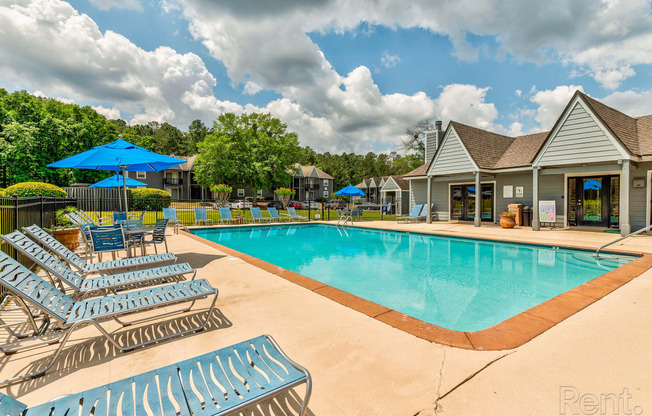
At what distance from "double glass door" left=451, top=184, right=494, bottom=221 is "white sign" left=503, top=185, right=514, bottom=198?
88cm

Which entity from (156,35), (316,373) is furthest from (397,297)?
(156,35)

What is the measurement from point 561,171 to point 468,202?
5.24 meters

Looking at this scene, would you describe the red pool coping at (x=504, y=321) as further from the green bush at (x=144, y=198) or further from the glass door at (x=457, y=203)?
the green bush at (x=144, y=198)

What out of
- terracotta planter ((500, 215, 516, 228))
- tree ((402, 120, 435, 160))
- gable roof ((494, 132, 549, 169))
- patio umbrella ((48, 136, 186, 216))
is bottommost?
terracotta planter ((500, 215, 516, 228))

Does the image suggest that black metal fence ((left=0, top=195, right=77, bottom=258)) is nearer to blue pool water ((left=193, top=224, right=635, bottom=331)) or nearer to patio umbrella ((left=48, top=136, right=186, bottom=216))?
patio umbrella ((left=48, top=136, right=186, bottom=216))

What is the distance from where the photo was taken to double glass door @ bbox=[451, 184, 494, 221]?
16516 mm

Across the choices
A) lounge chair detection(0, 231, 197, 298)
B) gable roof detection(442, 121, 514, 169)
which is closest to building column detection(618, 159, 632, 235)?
gable roof detection(442, 121, 514, 169)

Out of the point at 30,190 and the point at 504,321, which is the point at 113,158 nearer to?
the point at 504,321

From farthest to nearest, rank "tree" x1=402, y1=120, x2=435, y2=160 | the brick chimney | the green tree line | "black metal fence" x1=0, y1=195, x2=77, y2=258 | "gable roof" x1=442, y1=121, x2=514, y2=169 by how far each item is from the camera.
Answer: "tree" x1=402, y1=120, x2=435, y2=160 → the green tree line → the brick chimney → "gable roof" x1=442, y1=121, x2=514, y2=169 → "black metal fence" x1=0, y1=195, x2=77, y2=258

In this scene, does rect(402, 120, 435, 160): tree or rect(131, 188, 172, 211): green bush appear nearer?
rect(131, 188, 172, 211): green bush

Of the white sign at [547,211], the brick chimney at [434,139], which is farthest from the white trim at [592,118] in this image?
the brick chimney at [434,139]

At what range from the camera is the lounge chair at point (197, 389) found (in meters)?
1.29
